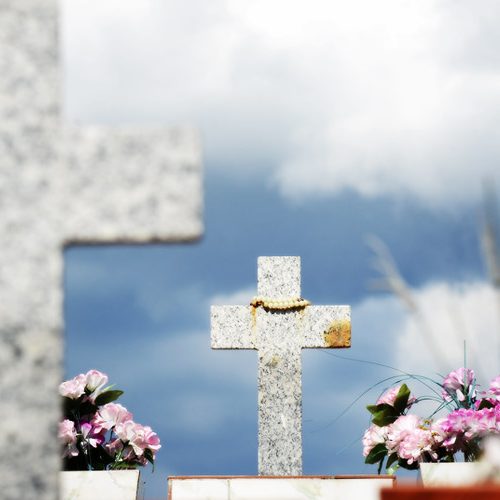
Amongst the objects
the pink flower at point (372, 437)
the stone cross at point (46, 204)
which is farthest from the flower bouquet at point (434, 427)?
the stone cross at point (46, 204)

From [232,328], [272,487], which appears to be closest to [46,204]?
[272,487]

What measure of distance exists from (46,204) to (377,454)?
3744 mm

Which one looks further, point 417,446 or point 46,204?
point 417,446

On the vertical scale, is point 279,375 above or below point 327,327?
below

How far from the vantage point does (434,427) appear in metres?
5.12

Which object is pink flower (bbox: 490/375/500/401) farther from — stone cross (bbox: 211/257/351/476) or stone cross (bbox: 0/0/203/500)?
stone cross (bbox: 0/0/203/500)

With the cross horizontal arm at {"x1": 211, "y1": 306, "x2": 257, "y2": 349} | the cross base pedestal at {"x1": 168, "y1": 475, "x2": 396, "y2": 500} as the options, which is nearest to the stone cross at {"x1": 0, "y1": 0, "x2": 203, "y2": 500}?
the cross base pedestal at {"x1": 168, "y1": 475, "x2": 396, "y2": 500}

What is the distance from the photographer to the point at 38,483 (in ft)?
6.40

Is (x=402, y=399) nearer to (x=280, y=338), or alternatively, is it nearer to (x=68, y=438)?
(x=280, y=338)

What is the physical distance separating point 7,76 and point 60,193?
0.98 ft

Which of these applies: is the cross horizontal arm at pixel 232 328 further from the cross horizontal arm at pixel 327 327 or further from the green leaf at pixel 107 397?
the green leaf at pixel 107 397

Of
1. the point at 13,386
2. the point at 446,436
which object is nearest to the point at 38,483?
the point at 13,386

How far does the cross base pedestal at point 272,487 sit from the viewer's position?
16.5 feet

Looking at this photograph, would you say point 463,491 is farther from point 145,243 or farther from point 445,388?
point 445,388
